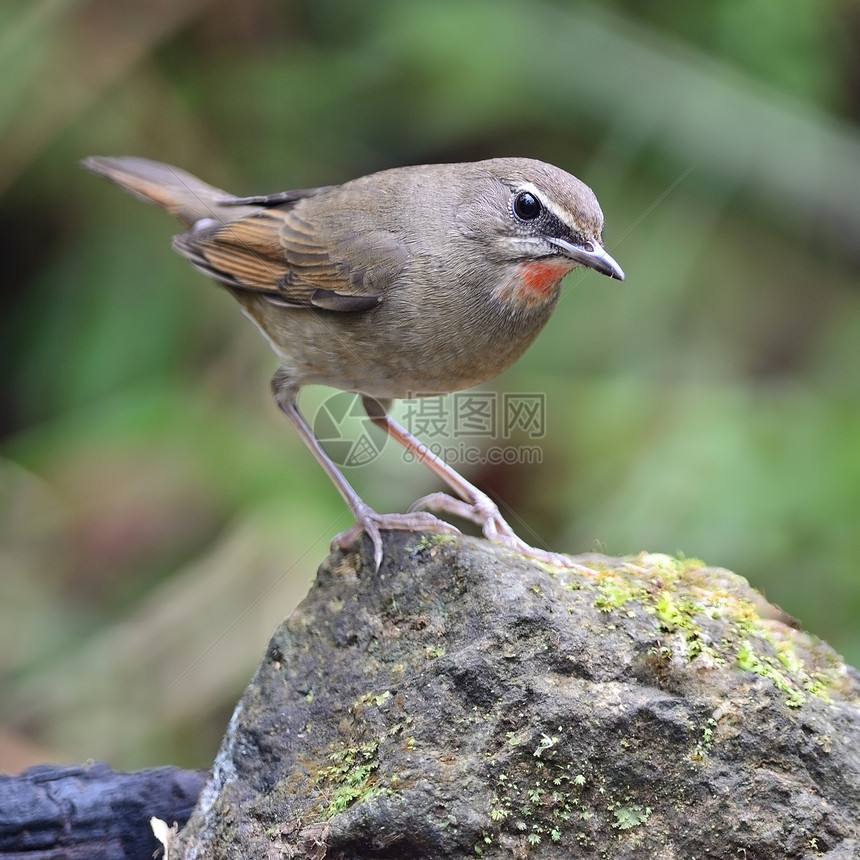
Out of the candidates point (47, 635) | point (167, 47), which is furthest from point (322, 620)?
point (167, 47)

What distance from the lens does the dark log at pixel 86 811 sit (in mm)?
3916

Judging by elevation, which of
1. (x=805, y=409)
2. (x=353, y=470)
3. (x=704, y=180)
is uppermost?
(x=704, y=180)

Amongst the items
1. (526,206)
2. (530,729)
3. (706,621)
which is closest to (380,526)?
(530,729)

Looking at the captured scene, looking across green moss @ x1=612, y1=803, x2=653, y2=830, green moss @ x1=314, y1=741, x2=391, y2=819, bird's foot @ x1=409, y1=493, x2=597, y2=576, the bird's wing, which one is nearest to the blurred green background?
the bird's wing

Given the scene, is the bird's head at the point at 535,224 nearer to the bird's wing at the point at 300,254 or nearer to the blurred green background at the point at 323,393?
the bird's wing at the point at 300,254

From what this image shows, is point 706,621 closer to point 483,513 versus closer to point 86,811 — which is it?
point 483,513

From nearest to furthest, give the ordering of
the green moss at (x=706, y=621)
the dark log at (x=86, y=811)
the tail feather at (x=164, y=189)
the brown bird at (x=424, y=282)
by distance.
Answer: the green moss at (x=706, y=621)
the dark log at (x=86, y=811)
the brown bird at (x=424, y=282)
the tail feather at (x=164, y=189)

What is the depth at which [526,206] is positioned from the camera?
15.2 feet

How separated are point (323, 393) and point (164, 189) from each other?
1787mm

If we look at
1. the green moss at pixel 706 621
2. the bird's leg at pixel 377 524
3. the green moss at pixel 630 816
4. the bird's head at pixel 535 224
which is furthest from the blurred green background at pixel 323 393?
the green moss at pixel 630 816

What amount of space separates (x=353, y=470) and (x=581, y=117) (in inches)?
126

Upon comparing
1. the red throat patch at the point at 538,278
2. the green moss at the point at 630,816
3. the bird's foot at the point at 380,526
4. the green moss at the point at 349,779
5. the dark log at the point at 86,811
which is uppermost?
the red throat patch at the point at 538,278

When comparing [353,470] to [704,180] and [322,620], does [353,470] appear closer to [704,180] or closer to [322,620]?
[322,620]

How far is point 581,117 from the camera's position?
8031mm
